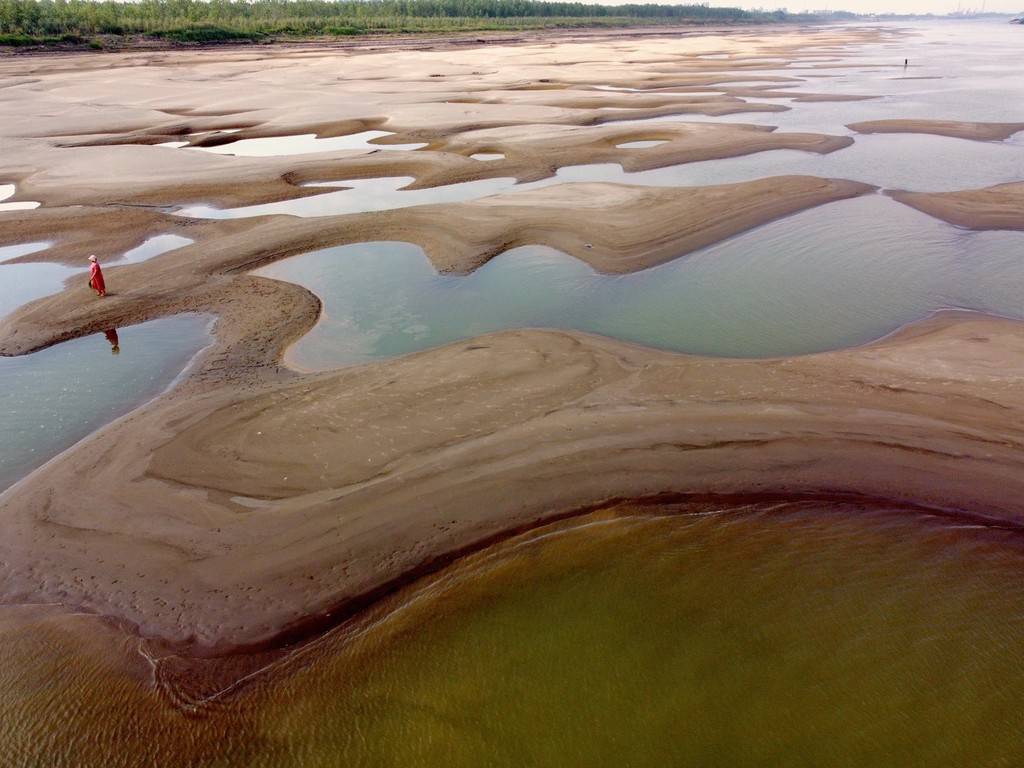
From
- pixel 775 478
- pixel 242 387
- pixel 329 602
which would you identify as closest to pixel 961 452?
pixel 775 478

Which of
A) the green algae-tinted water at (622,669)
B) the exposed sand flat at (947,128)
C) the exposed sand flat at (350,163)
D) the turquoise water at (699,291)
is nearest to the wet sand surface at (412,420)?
the exposed sand flat at (350,163)

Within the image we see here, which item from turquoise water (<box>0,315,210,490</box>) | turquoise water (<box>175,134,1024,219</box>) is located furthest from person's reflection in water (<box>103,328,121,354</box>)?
turquoise water (<box>175,134,1024,219</box>)

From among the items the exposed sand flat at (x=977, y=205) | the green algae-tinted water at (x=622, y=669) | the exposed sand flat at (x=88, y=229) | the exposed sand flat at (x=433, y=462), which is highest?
the exposed sand flat at (x=977, y=205)

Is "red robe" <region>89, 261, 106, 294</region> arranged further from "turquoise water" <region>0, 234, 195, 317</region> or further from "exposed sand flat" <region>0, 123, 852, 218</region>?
"exposed sand flat" <region>0, 123, 852, 218</region>

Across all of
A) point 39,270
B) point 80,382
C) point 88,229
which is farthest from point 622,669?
point 88,229

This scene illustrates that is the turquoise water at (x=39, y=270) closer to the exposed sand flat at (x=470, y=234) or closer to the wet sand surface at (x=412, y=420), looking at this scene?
the wet sand surface at (x=412, y=420)

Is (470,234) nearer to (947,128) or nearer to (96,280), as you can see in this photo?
(96,280)

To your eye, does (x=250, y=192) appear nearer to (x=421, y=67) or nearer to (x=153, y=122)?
(x=153, y=122)
